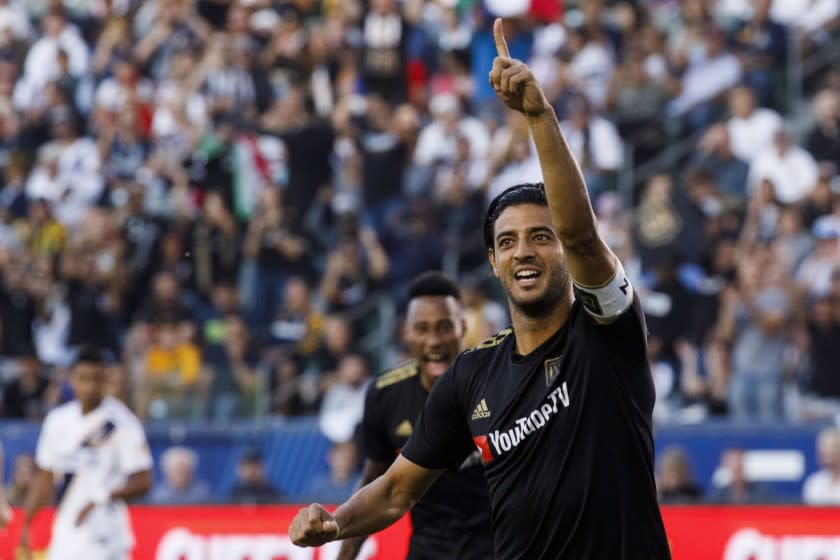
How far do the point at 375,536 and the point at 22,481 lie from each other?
190 inches

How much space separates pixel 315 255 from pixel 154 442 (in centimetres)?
271

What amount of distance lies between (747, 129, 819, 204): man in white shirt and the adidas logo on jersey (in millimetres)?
9826

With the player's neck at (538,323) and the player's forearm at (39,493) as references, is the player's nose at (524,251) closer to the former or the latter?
the player's neck at (538,323)

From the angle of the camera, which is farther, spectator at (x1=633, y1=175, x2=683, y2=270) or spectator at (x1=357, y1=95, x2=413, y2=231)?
spectator at (x1=357, y1=95, x2=413, y2=231)

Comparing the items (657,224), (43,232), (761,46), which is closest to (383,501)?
(657,224)

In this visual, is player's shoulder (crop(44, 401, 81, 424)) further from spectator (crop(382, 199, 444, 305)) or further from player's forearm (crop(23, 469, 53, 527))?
spectator (crop(382, 199, 444, 305))

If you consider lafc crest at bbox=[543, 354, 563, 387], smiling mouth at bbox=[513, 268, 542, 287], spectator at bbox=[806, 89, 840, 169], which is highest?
spectator at bbox=[806, 89, 840, 169]

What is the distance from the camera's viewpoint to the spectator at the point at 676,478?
1172cm

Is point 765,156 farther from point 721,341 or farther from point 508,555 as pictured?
point 508,555

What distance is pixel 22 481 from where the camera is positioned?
1400 cm

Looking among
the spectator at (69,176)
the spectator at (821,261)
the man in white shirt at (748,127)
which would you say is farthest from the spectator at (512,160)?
the spectator at (69,176)

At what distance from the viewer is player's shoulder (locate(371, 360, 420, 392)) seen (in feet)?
25.2

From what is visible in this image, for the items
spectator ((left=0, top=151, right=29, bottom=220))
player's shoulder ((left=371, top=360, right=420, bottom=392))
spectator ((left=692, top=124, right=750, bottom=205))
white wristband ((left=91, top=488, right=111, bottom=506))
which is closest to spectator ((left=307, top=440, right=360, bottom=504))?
white wristband ((left=91, top=488, right=111, bottom=506))

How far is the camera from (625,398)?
4.43 meters
